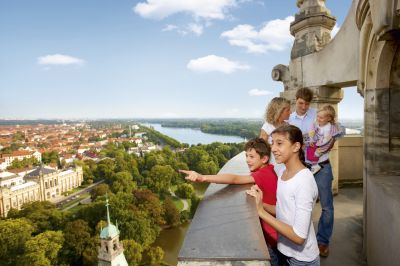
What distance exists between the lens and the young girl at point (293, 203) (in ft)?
4.97

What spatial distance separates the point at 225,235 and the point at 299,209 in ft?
1.23

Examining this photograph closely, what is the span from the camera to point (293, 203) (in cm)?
159

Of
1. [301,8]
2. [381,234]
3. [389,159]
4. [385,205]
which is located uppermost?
[301,8]

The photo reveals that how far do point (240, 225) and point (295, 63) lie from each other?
362 centimetres

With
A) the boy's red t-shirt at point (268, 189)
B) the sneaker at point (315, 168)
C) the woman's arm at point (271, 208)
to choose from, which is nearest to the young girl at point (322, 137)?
the sneaker at point (315, 168)

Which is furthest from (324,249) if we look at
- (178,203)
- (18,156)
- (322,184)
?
(18,156)

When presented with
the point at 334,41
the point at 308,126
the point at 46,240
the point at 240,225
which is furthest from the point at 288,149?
the point at 46,240

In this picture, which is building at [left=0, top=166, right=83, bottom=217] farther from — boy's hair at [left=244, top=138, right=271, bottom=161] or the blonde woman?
boy's hair at [left=244, top=138, right=271, bottom=161]

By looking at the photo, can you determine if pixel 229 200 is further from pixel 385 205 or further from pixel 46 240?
pixel 46 240

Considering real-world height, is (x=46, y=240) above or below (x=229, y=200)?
below

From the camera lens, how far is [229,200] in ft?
6.65

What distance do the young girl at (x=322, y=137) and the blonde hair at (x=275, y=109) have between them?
53cm

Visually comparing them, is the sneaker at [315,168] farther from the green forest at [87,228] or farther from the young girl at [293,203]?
the green forest at [87,228]

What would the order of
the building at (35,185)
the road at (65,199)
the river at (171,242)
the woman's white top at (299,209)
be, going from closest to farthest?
the woman's white top at (299,209), the river at (171,242), the building at (35,185), the road at (65,199)
